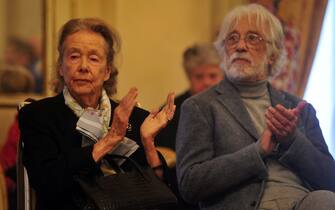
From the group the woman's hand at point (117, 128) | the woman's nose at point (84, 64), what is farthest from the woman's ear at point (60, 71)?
the woman's hand at point (117, 128)

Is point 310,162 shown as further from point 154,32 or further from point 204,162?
point 154,32

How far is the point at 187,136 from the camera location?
232cm

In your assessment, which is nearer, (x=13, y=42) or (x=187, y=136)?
(x=187, y=136)

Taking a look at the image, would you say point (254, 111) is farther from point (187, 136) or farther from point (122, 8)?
point (122, 8)

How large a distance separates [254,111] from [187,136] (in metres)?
0.31

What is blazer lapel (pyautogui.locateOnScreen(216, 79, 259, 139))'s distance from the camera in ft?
7.74

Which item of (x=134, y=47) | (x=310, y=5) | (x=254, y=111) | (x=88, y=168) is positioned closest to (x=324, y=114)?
(x=310, y=5)

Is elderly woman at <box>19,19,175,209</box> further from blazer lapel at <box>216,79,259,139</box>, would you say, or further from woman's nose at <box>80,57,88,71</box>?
blazer lapel at <box>216,79,259,139</box>

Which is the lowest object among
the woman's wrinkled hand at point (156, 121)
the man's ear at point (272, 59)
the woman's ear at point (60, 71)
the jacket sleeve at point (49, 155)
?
the jacket sleeve at point (49, 155)

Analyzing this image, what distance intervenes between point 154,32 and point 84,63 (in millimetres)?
2376

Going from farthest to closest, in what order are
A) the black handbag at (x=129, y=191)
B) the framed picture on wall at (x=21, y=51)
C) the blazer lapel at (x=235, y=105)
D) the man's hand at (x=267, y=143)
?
the framed picture on wall at (x=21, y=51) → the blazer lapel at (x=235, y=105) → the man's hand at (x=267, y=143) → the black handbag at (x=129, y=191)

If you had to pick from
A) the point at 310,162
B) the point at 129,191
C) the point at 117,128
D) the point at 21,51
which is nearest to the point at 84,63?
the point at 117,128

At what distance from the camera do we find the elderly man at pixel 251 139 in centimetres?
222

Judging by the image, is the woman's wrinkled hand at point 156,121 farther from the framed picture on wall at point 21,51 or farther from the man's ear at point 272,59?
the framed picture on wall at point 21,51
